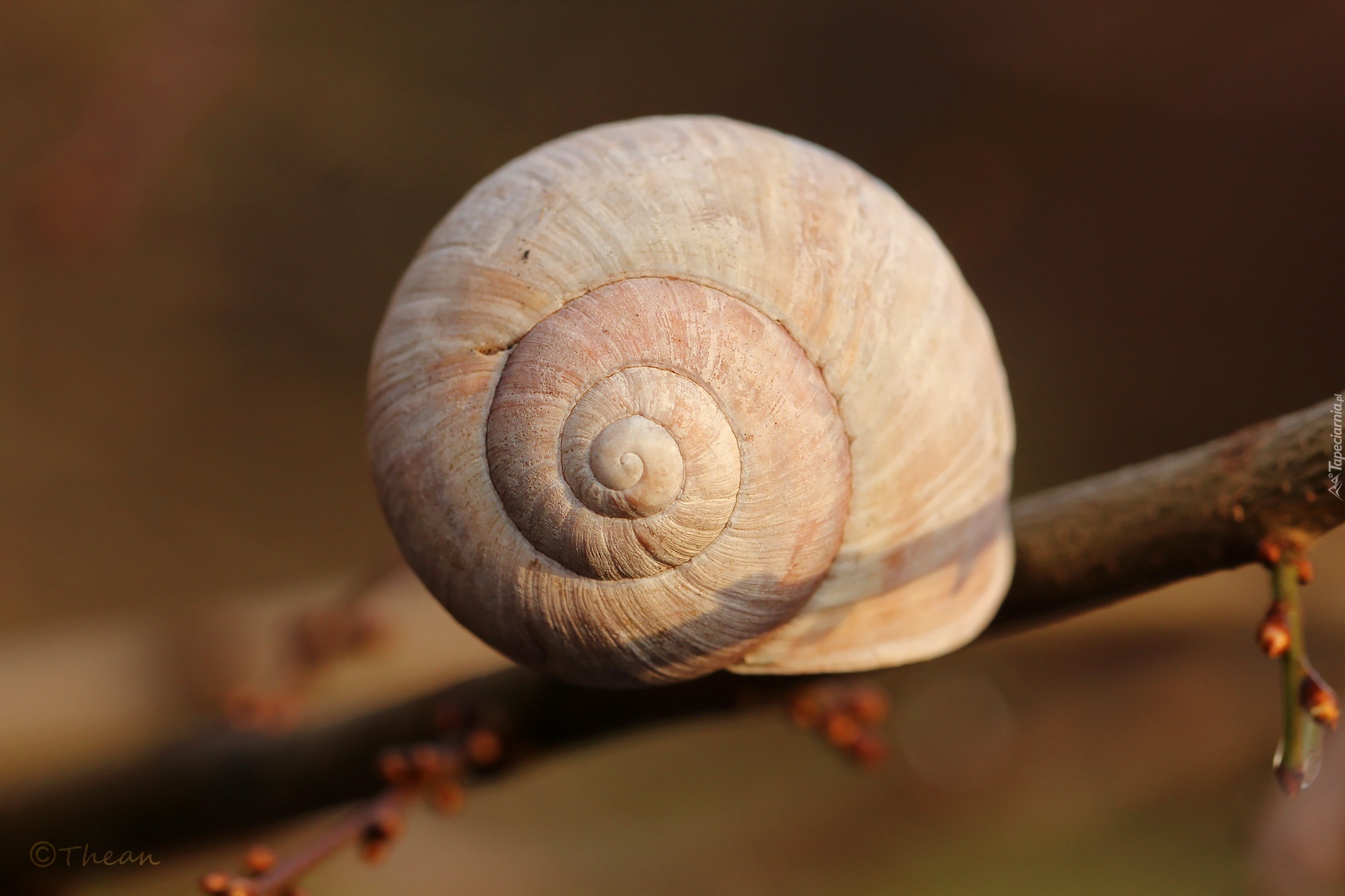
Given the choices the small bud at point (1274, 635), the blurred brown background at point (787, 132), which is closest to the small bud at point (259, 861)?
the small bud at point (1274, 635)

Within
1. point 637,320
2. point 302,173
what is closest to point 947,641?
point 637,320

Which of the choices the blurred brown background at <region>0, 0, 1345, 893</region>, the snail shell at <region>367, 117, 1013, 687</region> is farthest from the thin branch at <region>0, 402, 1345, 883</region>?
the blurred brown background at <region>0, 0, 1345, 893</region>

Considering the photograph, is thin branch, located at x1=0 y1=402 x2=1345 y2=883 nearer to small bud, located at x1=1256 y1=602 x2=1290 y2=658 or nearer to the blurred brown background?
small bud, located at x1=1256 y1=602 x2=1290 y2=658

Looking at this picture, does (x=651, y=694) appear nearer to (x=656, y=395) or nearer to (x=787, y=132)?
(x=656, y=395)

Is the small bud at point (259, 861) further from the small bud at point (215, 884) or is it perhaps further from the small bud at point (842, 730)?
the small bud at point (842, 730)

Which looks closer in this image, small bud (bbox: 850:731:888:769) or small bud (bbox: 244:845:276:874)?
small bud (bbox: 244:845:276:874)

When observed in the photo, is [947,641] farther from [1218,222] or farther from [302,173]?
[302,173]

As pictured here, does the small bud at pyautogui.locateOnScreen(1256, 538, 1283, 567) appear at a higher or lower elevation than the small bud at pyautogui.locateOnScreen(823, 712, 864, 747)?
higher
